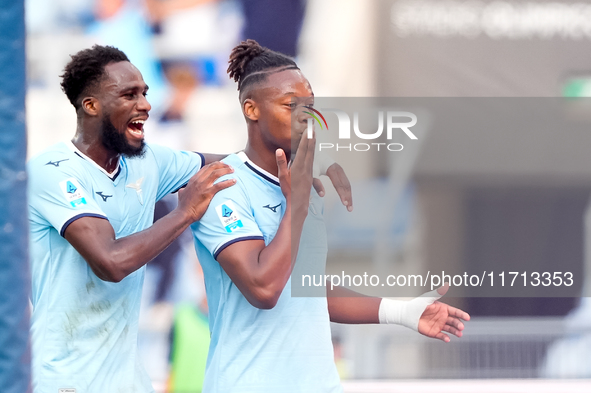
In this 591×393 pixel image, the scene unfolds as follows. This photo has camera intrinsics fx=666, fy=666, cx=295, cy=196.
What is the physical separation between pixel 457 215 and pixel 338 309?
663 millimetres

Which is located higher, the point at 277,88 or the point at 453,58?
the point at 453,58

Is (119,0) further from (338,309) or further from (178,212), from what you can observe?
(338,309)

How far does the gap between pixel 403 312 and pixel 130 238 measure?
3.06ft

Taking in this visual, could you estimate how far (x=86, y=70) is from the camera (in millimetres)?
2381

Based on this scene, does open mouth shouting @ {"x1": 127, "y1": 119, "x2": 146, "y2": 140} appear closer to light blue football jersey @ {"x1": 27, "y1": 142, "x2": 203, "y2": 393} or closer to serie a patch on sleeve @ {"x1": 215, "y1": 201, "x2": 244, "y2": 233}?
light blue football jersey @ {"x1": 27, "y1": 142, "x2": 203, "y2": 393}

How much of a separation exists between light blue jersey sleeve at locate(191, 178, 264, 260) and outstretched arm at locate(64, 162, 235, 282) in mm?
27

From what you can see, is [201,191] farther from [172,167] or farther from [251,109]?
[172,167]

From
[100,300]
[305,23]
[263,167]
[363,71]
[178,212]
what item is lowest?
[100,300]

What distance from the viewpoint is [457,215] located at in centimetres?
263

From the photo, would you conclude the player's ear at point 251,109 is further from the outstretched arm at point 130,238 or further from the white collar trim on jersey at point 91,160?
the white collar trim on jersey at point 91,160

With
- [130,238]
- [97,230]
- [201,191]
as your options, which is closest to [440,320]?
[201,191]

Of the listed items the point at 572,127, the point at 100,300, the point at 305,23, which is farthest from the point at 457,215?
the point at 100,300

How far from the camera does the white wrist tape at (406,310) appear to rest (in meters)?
2.25

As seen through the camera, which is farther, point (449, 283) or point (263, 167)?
point (449, 283)
